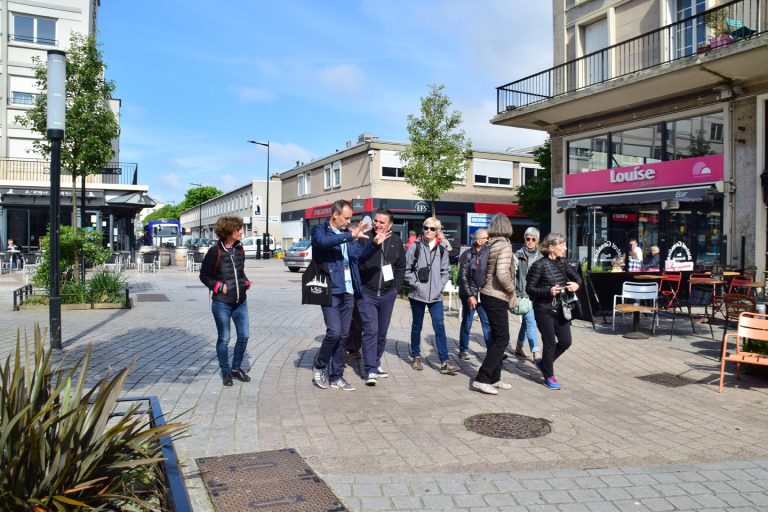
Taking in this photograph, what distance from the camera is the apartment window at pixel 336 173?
135ft

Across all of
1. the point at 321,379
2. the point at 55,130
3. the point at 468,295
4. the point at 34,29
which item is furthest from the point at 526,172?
the point at 321,379

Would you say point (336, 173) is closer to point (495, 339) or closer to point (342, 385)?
point (342, 385)

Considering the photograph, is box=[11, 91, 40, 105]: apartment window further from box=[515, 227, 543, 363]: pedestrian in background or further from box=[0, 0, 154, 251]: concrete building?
box=[515, 227, 543, 363]: pedestrian in background

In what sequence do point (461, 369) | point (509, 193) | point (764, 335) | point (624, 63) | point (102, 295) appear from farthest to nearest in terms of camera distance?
1. point (509, 193)
2. point (624, 63)
3. point (102, 295)
4. point (461, 369)
5. point (764, 335)

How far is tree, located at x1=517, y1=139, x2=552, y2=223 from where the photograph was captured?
3234cm

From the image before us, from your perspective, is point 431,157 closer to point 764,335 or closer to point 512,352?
point 512,352

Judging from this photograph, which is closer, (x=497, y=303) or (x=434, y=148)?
(x=497, y=303)

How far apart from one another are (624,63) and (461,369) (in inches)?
548

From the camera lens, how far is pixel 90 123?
1305 cm

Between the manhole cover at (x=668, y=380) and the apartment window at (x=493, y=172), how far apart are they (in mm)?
33898

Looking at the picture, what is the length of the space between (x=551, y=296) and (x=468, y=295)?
950mm

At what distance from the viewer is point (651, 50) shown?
16.9 meters

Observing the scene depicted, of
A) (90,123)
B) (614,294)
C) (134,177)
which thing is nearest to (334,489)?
(614,294)

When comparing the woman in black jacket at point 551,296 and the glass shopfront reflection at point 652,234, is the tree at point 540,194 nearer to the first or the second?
the glass shopfront reflection at point 652,234
